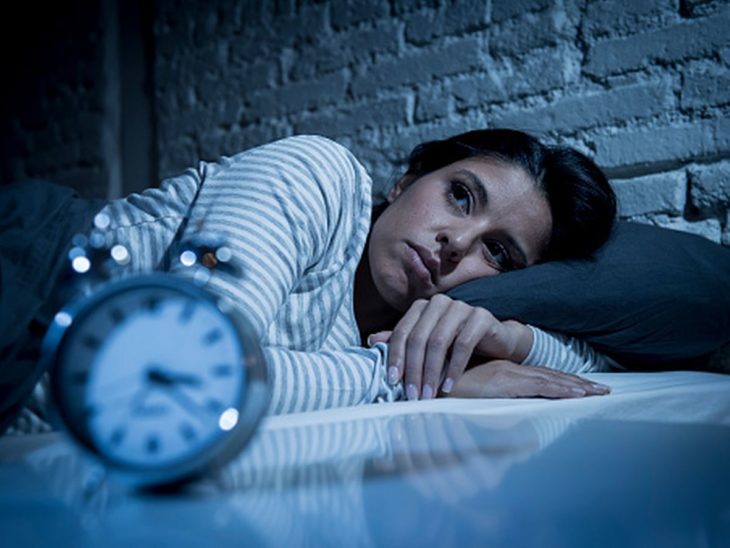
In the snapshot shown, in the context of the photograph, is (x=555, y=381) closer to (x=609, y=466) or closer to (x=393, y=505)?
(x=609, y=466)

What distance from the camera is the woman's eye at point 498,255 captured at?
1.25 m

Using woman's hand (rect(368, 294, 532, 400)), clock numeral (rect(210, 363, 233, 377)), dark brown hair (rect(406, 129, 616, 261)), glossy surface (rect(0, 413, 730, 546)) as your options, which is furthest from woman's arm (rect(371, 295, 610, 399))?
clock numeral (rect(210, 363, 233, 377))

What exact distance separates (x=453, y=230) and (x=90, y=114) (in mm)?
1911

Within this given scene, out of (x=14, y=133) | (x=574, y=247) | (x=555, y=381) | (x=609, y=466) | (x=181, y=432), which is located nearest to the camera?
(x=181, y=432)

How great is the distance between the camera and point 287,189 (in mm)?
890

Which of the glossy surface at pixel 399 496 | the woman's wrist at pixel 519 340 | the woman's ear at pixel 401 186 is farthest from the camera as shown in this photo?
the woman's ear at pixel 401 186

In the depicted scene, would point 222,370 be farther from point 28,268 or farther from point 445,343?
point 445,343

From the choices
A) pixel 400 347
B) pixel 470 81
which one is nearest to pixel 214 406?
pixel 400 347

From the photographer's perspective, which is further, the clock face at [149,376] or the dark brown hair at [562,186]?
the dark brown hair at [562,186]

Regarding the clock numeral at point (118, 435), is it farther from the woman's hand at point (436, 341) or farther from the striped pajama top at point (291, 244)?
the woman's hand at point (436, 341)

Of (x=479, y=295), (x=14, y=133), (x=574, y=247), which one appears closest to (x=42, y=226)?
(x=479, y=295)

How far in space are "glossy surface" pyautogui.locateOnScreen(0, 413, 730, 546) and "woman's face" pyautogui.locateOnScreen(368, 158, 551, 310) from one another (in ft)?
2.03

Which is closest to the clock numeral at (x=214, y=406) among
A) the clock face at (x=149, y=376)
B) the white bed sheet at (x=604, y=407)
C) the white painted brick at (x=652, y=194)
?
the clock face at (x=149, y=376)

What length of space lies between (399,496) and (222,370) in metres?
0.12
